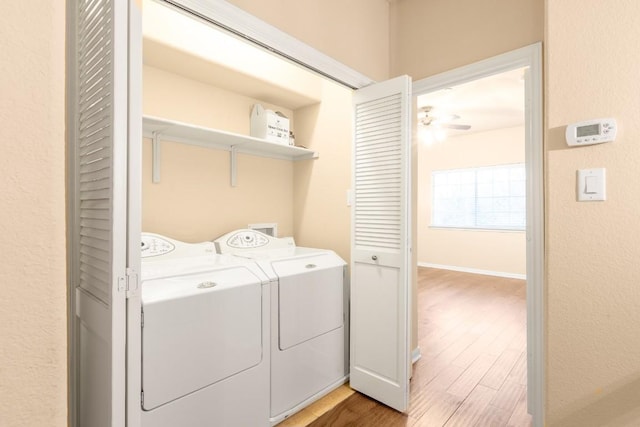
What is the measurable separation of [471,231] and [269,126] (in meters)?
4.80

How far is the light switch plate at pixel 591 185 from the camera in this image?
3.90ft

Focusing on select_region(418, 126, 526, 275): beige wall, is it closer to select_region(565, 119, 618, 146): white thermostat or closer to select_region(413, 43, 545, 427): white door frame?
select_region(413, 43, 545, 427): white door frame

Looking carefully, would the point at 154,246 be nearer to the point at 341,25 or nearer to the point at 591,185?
the point at 341,25

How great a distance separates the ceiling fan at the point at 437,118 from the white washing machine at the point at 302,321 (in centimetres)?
262

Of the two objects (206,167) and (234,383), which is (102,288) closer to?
(234,383)

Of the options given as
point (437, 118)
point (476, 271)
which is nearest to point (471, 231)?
point (476, 271)

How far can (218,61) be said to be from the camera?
6.77 feet

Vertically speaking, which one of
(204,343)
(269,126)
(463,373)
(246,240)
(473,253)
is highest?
(269,126)

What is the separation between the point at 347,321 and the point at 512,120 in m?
4.48

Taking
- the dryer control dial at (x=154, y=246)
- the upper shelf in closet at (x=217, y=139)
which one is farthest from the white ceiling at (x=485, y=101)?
the dryer control dial at (x=154, y=246)

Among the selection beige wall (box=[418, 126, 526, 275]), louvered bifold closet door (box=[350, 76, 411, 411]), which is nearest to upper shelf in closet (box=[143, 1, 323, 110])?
louvered bifold closet door (box=[350, 76, 411, 411])

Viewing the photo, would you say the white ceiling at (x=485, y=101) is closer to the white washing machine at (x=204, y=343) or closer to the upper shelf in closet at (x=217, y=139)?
the upper shelf in closet at (x=217, y=139)

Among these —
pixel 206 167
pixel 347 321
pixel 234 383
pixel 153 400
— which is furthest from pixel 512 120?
pixel 153 400

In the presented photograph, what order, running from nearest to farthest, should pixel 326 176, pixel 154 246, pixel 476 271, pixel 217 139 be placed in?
pixel 154 246 → pixel 217 139 → pixel 326 176 → pixel 476 271
